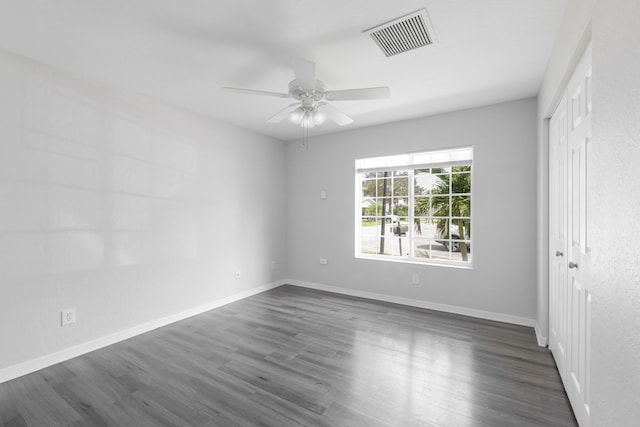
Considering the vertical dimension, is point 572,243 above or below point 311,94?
below

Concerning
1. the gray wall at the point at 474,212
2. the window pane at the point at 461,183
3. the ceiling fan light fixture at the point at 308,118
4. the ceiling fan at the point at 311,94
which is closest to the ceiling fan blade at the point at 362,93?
the ceiling fan at the point at 311,94

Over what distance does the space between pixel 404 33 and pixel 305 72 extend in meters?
0.76

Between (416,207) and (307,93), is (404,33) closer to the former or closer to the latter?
(307,93)

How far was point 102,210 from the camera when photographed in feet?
9.29

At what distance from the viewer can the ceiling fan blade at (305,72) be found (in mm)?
2100

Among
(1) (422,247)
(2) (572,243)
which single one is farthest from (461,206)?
(2) (572,243)

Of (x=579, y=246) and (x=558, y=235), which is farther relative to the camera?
(x=558, y=235)

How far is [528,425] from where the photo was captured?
1744mm

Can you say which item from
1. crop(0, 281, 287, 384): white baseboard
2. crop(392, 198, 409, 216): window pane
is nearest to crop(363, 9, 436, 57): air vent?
crop(392, 198, 409, 216): window pane

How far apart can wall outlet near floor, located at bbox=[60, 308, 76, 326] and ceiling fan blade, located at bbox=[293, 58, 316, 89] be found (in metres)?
2.87

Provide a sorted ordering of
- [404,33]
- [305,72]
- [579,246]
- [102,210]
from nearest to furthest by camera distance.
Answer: [579,246] < [404,33] < [305,72] < [102,210]

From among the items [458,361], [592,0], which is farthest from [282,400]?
[592,0]

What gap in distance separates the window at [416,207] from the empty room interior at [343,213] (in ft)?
0.11

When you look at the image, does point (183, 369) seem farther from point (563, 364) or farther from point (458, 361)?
point (563, 364)
